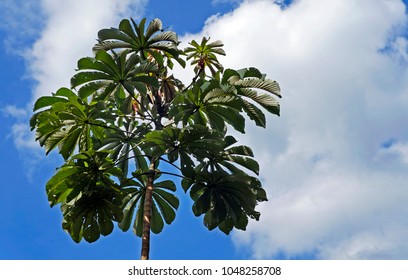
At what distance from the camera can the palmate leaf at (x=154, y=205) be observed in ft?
32.8

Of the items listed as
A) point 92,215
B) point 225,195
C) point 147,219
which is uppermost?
point 225,195

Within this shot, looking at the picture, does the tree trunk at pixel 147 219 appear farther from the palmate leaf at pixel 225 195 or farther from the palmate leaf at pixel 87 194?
the palmate leaf at pixel 225 195

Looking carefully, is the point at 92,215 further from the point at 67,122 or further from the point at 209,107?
the point at 209,107

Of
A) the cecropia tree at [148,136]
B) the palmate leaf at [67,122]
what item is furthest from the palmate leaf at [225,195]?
the palmate leaf at [67,122]

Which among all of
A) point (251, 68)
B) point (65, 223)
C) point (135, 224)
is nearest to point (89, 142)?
point (65, 223)

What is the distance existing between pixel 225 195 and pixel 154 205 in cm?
193

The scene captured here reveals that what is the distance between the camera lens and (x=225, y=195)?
9.09m

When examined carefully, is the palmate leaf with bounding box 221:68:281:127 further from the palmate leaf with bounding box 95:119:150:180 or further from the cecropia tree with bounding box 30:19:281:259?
the palmate leaf with bounding box 95:119:150:180

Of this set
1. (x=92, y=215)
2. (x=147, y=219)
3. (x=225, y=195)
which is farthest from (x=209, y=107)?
(x=92, y=215)

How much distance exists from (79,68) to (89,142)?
141 cm

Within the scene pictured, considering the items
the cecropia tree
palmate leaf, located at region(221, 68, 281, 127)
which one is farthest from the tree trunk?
palmate leaf, located at region(221, 68, 281, 127)

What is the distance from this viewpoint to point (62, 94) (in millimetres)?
8898

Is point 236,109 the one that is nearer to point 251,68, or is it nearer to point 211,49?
point 251,68
